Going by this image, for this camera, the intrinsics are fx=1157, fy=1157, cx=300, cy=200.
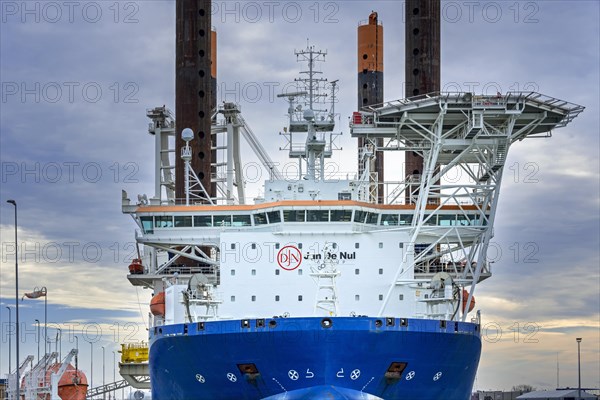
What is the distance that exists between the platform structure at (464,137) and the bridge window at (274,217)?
19.7 feet

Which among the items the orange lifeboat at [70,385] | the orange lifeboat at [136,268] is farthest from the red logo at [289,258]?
the orange lifeboat at [70,385]

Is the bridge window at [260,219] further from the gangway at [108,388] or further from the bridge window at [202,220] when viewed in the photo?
the gangway at [108,388]

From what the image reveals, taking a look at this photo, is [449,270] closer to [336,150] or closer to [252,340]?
[336,150]

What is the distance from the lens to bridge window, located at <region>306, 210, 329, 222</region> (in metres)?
51.4

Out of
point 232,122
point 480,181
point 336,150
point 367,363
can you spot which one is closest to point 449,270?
point 480,181

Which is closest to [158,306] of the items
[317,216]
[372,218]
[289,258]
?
[289,258]

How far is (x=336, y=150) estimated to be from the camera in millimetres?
54812

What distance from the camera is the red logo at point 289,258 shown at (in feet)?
166

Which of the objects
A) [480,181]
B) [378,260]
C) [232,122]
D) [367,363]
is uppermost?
[232,122]

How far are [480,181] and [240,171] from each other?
32.2 m

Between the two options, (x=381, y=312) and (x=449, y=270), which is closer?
(x=381, y=312)

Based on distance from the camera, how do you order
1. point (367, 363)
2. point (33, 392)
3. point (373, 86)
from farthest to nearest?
point (373, 86)
point (33, 392)
point (367, 363)

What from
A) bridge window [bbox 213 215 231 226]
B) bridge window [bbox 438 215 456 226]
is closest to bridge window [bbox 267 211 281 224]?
Answer: bridge window [bbox 213 215 231 226]

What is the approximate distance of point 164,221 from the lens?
55.4 m
